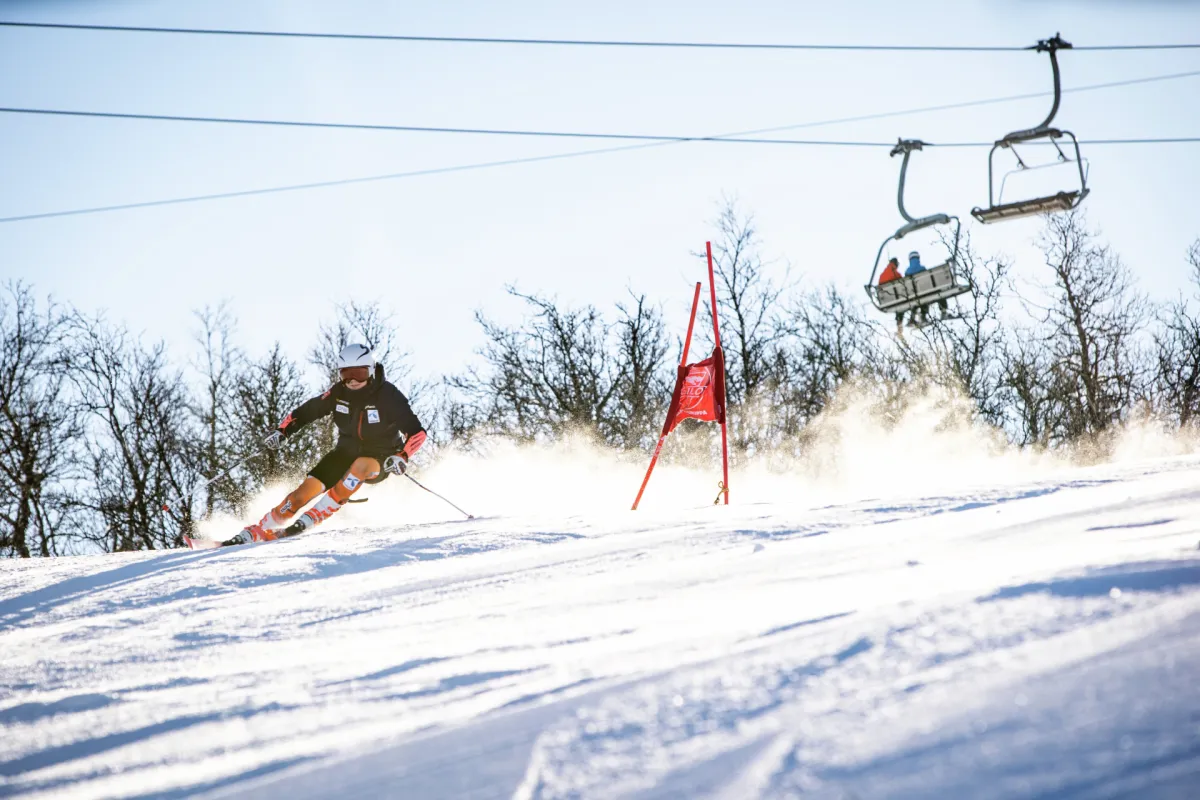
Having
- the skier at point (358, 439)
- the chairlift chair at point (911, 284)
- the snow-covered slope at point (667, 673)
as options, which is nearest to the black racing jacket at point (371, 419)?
the skier at point (358, 439)

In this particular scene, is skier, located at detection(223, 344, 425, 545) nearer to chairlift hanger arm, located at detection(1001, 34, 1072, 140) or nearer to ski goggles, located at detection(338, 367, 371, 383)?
ski goggles, located at detection(338, 367, 371, 383)

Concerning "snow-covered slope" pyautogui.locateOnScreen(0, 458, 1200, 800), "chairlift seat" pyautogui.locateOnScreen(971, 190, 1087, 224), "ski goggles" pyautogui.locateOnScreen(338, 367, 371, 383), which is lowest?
"snow-covered slope" pyautogui.locateOnScreen(0, 458, 1200, 800)

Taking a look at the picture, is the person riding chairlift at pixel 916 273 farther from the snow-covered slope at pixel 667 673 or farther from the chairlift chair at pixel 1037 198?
the snow-covered slope at pixel 667 673

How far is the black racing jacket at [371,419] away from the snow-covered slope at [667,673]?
10.00ft

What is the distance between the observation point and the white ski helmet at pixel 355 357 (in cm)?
823

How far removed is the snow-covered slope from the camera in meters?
2.23

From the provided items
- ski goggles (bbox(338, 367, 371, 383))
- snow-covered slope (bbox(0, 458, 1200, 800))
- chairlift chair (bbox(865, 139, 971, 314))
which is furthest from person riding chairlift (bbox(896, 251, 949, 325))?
ski goggles (bbox(338, 367, 371, 383))

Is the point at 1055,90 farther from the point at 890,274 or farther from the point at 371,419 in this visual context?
the point at 371,419

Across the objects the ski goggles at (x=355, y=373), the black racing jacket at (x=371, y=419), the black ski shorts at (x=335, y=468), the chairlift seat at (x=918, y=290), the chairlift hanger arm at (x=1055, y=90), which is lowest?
the black ski shorts at (x=335, y=468)

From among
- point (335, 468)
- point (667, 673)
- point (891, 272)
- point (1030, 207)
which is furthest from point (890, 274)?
point (667, 673)

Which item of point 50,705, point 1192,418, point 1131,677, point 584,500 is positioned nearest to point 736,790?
point 1131,677

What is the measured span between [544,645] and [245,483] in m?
22.8

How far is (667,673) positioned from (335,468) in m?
5.86

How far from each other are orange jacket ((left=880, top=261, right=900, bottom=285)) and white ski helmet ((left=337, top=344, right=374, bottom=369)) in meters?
5.08
